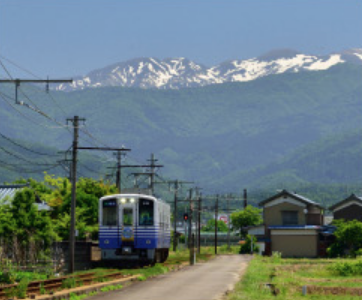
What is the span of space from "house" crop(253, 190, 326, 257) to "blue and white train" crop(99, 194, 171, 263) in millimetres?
53851

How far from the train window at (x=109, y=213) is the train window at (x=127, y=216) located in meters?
0.56

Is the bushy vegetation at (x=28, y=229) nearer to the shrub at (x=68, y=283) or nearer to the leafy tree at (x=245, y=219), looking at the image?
the shrub at (x=68, y=283)

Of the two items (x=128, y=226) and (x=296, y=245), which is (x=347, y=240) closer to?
(x=296, y=245)

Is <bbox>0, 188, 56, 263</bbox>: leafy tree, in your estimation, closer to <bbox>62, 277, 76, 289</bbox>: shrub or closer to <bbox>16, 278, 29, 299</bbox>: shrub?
<bbox>62, 277, 76, 289</bbox>: shrub

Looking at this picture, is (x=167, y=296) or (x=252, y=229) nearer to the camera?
(x=167, y=296)

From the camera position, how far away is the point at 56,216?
70.0 metres

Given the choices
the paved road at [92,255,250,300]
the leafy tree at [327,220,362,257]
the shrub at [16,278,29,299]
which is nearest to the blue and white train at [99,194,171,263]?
the paved road at [92,255,250,300]

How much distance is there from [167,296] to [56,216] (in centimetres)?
4143

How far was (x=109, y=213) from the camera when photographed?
5028cm

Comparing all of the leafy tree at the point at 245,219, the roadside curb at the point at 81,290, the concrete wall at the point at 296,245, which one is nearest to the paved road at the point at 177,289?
the roadside curb at the point at 81,290

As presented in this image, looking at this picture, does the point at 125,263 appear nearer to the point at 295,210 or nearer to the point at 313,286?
the point at 313,286

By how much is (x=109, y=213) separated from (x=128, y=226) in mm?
1388

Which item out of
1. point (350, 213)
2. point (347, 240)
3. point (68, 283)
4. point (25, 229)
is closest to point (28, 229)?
point (25, 229)

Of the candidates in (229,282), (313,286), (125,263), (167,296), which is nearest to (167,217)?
(125,263)
